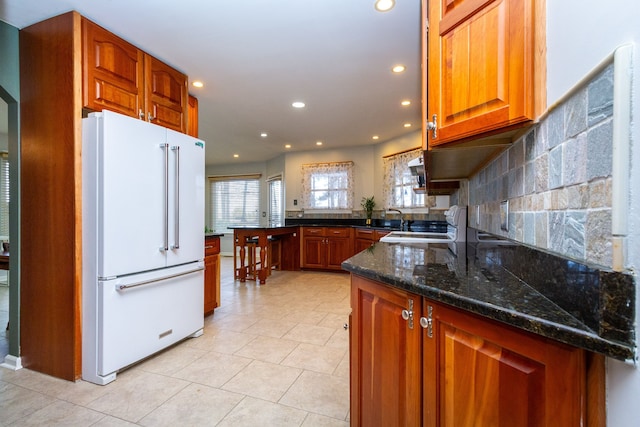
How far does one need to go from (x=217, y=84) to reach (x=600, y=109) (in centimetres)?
312

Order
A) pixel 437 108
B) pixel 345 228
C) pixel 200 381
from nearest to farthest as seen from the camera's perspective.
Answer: pixel 437 108 → pixel 200 381 → pixel 345 228

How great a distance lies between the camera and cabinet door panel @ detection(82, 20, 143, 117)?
194cm

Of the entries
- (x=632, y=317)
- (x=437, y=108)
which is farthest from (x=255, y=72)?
(x=632, y=317)

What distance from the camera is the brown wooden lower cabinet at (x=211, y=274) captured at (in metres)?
2.98

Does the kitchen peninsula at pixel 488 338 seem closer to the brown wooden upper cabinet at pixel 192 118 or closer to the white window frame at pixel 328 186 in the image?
the brown wooden upper cabinet at pixel 192 118

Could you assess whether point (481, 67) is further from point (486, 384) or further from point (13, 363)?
point (13, 363)

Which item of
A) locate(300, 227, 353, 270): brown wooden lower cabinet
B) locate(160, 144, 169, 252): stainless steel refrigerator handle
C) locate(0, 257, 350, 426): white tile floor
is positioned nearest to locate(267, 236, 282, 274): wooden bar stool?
locate(300, 227, 353, 270): brown wooden lower cabinet

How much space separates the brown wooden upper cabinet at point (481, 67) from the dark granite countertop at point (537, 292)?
0.45 metres

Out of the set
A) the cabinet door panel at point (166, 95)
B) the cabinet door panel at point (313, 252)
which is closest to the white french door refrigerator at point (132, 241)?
the cabinet door panel at point (166, 95)

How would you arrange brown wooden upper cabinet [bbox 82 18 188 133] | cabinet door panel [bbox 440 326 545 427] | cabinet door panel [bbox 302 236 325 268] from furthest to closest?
cabinet door panel [bbox 302 236 325 268]
brown wooden upper cabinet [bbox 82 18 188 133]
cabinet door panel [bbox 440 326 545 427]

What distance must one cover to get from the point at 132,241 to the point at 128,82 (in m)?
1.20

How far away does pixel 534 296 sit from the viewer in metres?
0.73

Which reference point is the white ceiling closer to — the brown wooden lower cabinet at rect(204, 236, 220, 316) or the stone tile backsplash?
the stone tile backsplash

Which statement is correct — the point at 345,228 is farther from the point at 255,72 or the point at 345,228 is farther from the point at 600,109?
the point at 600,109
